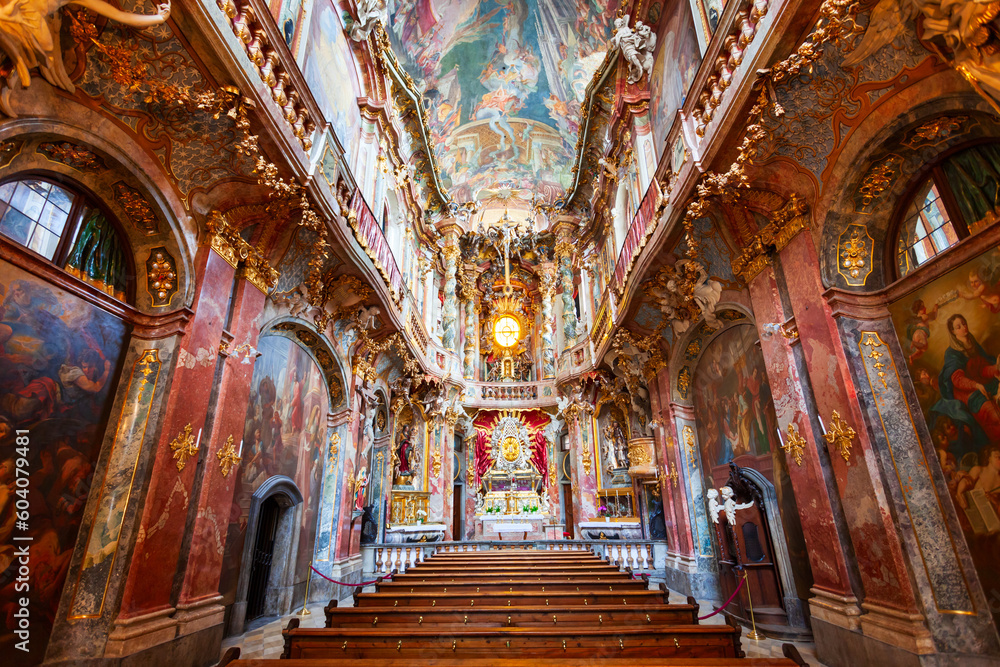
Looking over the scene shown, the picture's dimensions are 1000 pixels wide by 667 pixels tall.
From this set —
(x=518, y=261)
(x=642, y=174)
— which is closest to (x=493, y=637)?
(x=642, y=174)

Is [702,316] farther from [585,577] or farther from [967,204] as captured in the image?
[585,577]

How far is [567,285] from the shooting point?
68.8 feet

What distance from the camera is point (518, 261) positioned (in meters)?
24.7

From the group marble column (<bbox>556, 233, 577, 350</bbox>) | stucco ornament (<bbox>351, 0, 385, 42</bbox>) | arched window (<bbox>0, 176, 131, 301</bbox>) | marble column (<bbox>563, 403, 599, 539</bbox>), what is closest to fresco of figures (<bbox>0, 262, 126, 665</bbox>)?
arched window (<bbox>0, 176, 131, 301</bbox>)

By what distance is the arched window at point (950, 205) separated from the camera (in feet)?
15.9

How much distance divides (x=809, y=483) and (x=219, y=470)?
8.44m

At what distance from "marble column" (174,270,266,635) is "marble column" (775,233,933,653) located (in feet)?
27.1

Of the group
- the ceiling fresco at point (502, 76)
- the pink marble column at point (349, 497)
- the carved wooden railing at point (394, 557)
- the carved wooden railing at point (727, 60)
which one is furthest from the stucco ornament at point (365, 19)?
the carved wooden railing at point (394, 557)

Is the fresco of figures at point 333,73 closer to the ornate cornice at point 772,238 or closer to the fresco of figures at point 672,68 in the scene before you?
the fresco of figures at point 672,68

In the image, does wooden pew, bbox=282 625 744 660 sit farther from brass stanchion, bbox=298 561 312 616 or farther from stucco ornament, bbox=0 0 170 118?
stucco ornament, bbox=0 0 170 118

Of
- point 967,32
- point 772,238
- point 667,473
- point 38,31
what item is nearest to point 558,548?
point 667,473

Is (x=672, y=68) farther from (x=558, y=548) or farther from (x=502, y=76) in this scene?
(x=558, y=548)

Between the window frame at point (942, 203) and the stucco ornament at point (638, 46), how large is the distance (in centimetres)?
801

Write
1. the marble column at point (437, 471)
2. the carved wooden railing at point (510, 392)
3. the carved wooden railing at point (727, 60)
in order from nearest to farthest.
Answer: the carved wooden railing at point (727, 60) < the marble column at point (437, 471) < the carved wooden railing at point (510, 392)
